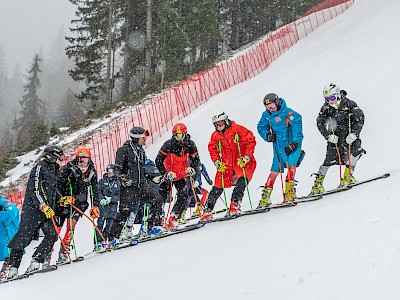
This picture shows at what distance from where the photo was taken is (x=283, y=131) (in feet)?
20.6

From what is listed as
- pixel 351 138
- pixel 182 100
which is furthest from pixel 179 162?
pixel 182 100

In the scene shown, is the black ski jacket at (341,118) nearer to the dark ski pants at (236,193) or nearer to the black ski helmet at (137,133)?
the dark ski pants at (236,193)

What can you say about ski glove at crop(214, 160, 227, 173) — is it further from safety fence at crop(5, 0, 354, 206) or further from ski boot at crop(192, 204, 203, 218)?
safety fence at crop(5, 0, 354, 206)

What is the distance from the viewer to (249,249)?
13.4ft

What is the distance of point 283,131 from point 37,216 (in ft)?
11.6

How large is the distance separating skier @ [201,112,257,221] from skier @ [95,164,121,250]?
5.33 ft

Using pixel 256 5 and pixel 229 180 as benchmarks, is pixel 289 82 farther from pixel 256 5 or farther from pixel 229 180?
pixel 256 5

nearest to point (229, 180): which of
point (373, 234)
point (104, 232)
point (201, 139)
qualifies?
point (104, 232)

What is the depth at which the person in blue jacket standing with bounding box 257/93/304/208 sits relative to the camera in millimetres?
6176

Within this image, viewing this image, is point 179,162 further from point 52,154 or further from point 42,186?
point 42,186

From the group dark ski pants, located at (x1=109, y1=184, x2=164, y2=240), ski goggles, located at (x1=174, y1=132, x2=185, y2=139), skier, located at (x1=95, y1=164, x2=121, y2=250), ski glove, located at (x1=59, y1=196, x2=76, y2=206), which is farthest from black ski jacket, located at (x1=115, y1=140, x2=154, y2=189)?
ski glove, located at (x1=59, y1=196, x2=76, y2=206)

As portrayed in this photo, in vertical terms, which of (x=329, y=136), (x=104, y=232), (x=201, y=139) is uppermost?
(x=201, y=139)

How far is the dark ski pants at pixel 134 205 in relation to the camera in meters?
6.66

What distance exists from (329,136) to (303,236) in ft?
8.12
